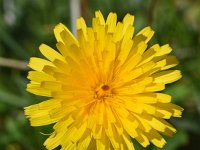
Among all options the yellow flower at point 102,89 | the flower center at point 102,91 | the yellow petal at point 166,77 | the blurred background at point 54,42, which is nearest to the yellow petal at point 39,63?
the yellow flower at point 102,89

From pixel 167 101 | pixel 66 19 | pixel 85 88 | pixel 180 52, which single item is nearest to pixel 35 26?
pixel 66 19

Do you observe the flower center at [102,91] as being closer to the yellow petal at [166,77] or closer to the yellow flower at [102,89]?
the yellow flower at [102,89]

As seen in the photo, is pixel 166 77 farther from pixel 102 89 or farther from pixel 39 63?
pixel 39 63

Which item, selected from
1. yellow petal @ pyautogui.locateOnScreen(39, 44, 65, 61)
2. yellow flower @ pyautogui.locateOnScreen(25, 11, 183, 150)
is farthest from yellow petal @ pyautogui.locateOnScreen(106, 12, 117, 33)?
yellow petal @ pyautogui.locateOnScreen(39, 44, 65, 61)

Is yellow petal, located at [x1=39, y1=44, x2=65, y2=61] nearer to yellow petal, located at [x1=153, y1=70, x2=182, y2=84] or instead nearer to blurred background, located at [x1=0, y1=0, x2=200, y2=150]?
yellow petal, located at [x1=153, y1=70, x2=182, y2=84]

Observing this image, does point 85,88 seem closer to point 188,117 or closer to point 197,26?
point 188,117

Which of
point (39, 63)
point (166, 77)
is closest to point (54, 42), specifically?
point (39, 63)

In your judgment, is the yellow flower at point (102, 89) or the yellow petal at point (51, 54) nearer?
the yellow flower at point (102, 89)
